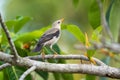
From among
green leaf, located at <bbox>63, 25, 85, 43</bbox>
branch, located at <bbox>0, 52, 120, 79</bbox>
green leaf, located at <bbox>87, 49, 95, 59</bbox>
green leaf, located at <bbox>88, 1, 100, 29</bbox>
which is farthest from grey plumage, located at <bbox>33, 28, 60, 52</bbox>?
branch, located at <bbox>0, 52, 120, 79</bbox>

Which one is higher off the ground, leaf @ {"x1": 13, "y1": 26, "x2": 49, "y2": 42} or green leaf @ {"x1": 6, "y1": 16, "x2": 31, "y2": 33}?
green leaf @ {"x1": 6, "y1": 16, "x2": 31, "y2": 33}

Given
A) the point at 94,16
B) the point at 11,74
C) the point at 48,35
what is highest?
the point at 94,16

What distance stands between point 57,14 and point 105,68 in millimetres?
8029

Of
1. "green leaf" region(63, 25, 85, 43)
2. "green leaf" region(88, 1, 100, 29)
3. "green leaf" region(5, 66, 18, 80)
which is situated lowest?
"green leaf" region(5, 66, 18, 80)

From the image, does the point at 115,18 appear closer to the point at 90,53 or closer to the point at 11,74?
the point at 90,53

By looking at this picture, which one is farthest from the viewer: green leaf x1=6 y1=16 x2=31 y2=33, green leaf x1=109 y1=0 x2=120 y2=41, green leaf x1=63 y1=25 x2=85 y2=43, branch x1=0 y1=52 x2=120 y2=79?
green leaf x1=6 y1=16 x2=31 y2=33

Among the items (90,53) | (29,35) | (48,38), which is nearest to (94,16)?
(90,53)

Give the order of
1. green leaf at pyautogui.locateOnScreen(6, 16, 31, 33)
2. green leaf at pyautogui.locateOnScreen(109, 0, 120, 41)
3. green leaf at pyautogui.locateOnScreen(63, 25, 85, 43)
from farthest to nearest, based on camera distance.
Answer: green leaf at pyautogui.locateOnScreen(6, 16, 31, 33), green leaf at pyautogui.locateOnScreen(63, 25, 85, 43), green leaf at pyautogui.locateOnScreen(109, 0, 120, 41)

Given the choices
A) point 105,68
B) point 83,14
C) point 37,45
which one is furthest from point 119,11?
point 83,14

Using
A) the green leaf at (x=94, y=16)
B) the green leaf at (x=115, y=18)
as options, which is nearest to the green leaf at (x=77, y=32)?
the green leaf at (x=94, y=16)

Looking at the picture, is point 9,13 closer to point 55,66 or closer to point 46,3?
point 46,3

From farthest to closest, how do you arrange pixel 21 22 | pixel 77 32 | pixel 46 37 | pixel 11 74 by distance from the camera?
1. pixel 46 37
2. pixel 21 22
3. pixel 11 74
4. pixel 77 32

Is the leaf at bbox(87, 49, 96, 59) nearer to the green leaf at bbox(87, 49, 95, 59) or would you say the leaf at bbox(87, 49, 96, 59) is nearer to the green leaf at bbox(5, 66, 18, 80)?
the green leaf at bbox(87, 49, 95, 59)

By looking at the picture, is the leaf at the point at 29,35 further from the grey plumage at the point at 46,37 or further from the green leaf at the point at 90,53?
the green leaf at the point at 90,53
